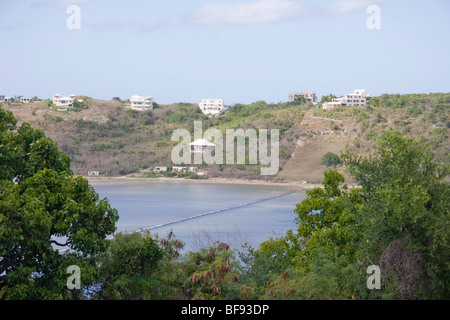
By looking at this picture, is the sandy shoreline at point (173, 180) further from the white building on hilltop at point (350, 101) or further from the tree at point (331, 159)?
the white building on hilltop at point (350, 101)

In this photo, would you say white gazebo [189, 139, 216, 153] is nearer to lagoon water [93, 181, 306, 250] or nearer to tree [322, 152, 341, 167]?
lagoon water [93, 181, 306, 250]

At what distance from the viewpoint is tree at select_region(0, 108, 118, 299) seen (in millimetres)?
7297

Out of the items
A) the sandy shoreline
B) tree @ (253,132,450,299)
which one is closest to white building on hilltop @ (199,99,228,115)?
the sandy shoreline

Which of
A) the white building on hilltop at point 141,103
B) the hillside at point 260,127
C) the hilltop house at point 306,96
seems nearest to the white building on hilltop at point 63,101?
the hillside at point 260,127

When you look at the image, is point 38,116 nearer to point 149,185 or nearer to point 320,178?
point 149,185

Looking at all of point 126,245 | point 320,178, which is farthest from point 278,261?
point 320,178

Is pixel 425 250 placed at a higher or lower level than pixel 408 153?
lower

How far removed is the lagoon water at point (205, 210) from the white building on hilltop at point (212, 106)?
1001 inches

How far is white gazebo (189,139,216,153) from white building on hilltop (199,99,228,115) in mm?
18123

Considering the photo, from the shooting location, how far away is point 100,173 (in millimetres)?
46688

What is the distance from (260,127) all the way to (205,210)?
2322 cm

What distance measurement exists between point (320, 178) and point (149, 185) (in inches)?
456

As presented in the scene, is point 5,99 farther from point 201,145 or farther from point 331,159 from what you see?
point 331,159

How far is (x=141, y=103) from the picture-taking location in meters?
66.9
